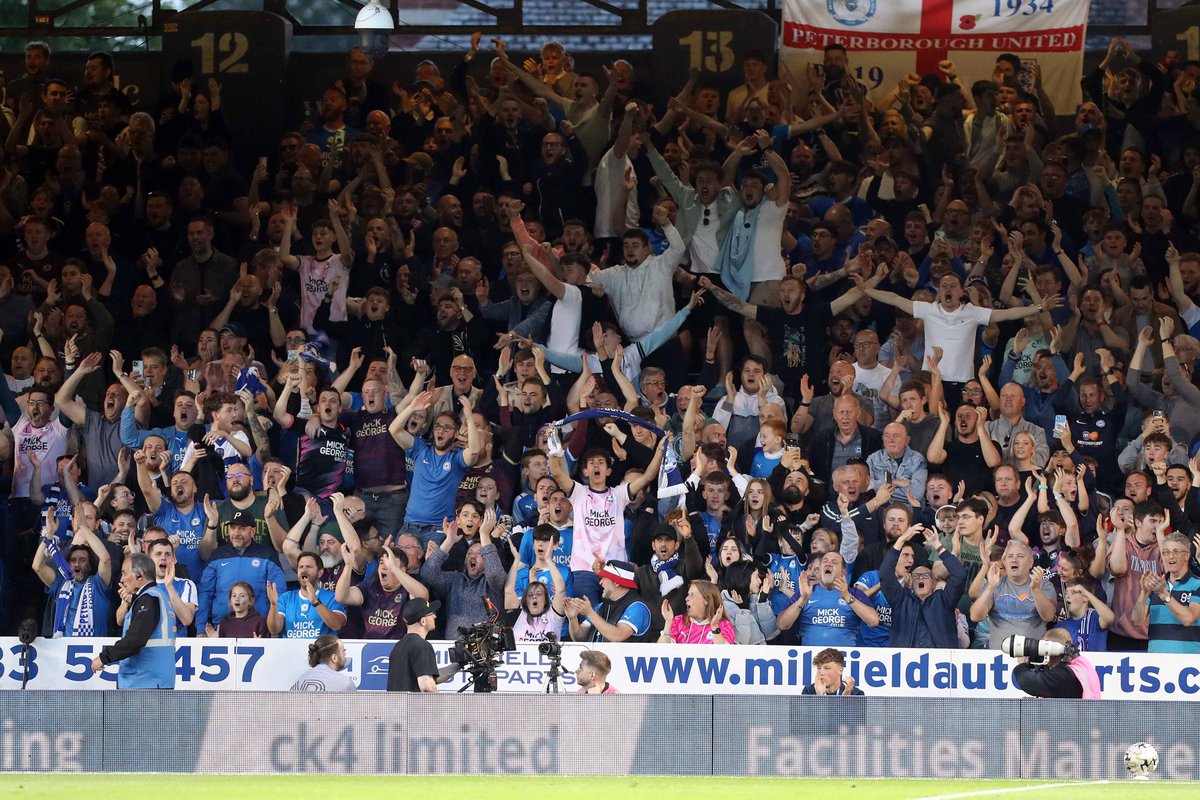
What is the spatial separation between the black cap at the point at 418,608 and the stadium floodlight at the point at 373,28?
440 centimetres

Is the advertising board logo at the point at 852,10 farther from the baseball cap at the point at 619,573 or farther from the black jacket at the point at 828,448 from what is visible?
the baseball cap at the point at 619,573

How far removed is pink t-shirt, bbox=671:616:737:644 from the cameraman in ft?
7.50

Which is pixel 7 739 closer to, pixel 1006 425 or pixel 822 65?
pixel 1006 425

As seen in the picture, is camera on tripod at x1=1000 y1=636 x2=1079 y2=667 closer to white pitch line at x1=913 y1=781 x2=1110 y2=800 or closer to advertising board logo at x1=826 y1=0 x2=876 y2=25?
white pitch line at x1=913 y1=781 x2=1110 y2=800

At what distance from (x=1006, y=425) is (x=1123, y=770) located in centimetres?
532

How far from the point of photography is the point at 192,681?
15398 mm

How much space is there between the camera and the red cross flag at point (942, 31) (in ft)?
66.3

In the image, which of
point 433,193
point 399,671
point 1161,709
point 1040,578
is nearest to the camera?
point 1161,709

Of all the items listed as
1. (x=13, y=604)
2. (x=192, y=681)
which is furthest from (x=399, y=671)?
(x=13, y=604)

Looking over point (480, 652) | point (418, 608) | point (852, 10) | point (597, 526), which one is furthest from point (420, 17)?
point (480, 652)

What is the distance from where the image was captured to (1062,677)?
13.5 meters

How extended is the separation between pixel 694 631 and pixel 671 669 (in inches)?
13.2

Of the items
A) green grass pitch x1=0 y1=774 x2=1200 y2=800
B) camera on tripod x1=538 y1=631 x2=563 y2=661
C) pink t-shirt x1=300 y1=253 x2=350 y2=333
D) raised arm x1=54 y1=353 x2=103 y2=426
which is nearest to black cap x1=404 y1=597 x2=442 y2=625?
camera on tripod x1=538 y1=631 x2=563 y2=661

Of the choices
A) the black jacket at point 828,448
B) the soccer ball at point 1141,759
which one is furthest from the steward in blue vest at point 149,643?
the soccer ball at point 1141,759
